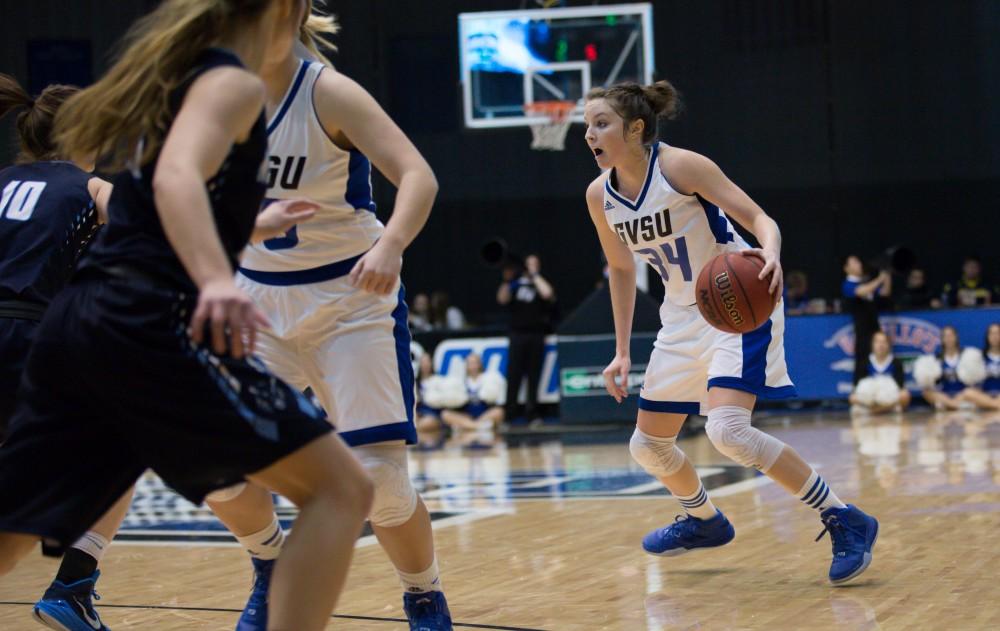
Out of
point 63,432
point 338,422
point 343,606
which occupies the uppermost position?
point 63,432

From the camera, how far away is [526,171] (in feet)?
61.4

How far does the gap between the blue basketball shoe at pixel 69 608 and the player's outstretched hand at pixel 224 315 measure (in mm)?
1943

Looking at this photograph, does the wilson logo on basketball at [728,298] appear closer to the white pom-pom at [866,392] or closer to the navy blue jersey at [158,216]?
the navy blue jersey at [158,216]

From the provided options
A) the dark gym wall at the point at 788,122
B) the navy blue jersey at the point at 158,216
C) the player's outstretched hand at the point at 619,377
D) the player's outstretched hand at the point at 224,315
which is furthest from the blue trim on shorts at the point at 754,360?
the dark gym wall at the point at 788,122

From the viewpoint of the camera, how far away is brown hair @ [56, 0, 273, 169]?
94.7 inches

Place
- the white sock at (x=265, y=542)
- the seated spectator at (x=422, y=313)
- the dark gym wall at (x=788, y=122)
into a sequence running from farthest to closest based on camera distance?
the dark gym wall at (x=788, y=122) → the seated spectator at (x=422, y=313) → the white sock at (x=265, y=542)

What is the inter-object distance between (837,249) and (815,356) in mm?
4776

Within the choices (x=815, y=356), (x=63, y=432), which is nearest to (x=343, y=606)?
(x=63, y=432)

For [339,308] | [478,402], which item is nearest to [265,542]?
[339,308]

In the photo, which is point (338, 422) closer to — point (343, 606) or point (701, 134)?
point (343, 606)

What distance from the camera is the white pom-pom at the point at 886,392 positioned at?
1304 cm

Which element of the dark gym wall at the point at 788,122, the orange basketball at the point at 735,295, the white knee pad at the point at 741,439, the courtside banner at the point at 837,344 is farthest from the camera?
the dark gym wall at the point at 788,122

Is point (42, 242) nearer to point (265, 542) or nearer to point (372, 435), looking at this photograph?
point (265, 542)

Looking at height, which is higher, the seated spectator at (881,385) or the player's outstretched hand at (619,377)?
the player's outstretched hand at (619,377)
